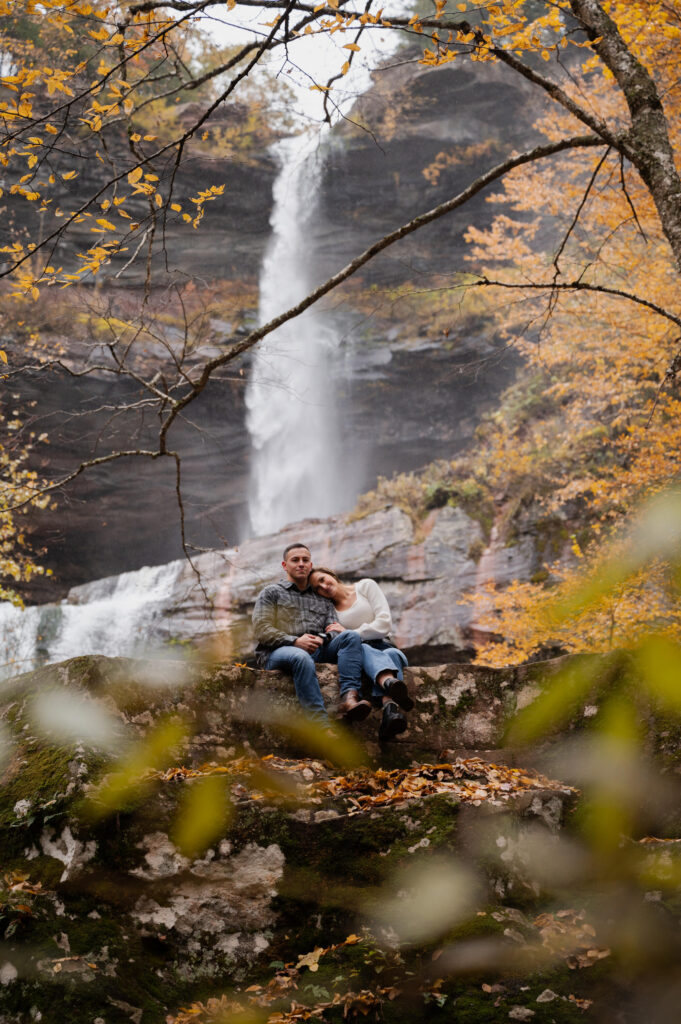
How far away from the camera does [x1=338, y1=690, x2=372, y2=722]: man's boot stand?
13.3ft

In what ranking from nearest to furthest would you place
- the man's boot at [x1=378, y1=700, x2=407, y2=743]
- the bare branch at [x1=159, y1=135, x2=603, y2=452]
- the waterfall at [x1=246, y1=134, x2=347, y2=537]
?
the bare branch at [x1=159, y1=135, x2=603, y2=452] → the man's boot at [x1=378, y1=700, x2=407, y2=743] → the waterfall at [x1=246, y1=134, x2=347, y2=537]

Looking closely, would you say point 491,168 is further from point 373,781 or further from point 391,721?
point 373,781

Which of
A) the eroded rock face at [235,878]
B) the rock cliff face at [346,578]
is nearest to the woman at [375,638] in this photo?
the eroded rock face at [235,878]

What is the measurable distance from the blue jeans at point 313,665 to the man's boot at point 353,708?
6 cm

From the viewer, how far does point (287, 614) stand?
4793mm

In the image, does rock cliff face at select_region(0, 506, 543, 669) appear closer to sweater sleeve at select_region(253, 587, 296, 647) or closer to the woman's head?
the woman's head

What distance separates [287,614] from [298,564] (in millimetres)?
361

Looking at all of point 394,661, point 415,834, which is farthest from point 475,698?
point 415,834

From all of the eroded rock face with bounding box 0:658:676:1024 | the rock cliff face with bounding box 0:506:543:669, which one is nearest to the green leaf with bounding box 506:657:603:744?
the eroded rock face with bounding box 0:658:676:1024

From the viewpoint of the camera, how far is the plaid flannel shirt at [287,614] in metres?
4.61

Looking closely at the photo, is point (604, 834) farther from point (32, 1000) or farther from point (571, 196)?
point (571, 196)

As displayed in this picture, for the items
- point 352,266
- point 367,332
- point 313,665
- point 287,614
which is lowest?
point 313,665

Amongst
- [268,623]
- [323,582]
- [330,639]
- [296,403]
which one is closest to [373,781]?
[330,639]

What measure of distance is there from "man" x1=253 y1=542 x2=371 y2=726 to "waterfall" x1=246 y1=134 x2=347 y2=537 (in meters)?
16.2
